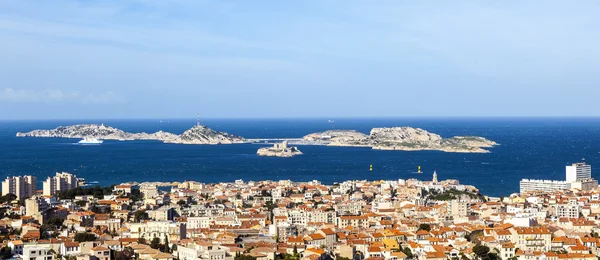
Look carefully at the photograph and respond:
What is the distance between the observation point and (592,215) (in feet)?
82.2

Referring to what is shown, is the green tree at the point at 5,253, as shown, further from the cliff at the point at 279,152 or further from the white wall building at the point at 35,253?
the cliff at the point at 279,152

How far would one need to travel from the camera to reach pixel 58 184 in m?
32.8

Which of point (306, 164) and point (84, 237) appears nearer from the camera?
point (84, 237)

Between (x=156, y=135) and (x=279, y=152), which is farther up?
(x=156, y=135)

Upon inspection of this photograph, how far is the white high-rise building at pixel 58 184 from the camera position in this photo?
32312 mm

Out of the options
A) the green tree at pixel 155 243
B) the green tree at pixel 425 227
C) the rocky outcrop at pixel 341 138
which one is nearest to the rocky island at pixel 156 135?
the rocky outcrop at pixel 341 138

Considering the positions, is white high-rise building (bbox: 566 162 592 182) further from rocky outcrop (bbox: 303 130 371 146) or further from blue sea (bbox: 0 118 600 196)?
rocky outcrop (bbox: 303 130 371 146)

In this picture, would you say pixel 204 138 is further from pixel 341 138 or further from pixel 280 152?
pixel 280 152

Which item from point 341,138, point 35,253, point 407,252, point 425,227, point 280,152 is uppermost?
point 341,138

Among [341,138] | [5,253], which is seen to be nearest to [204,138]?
[341,138]

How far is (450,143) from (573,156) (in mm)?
18594

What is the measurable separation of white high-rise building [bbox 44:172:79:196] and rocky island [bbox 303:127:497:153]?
40796 mm

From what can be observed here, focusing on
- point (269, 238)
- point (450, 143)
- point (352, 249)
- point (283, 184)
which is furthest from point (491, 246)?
point (450, 143)

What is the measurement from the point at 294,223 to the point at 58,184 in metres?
13.7
